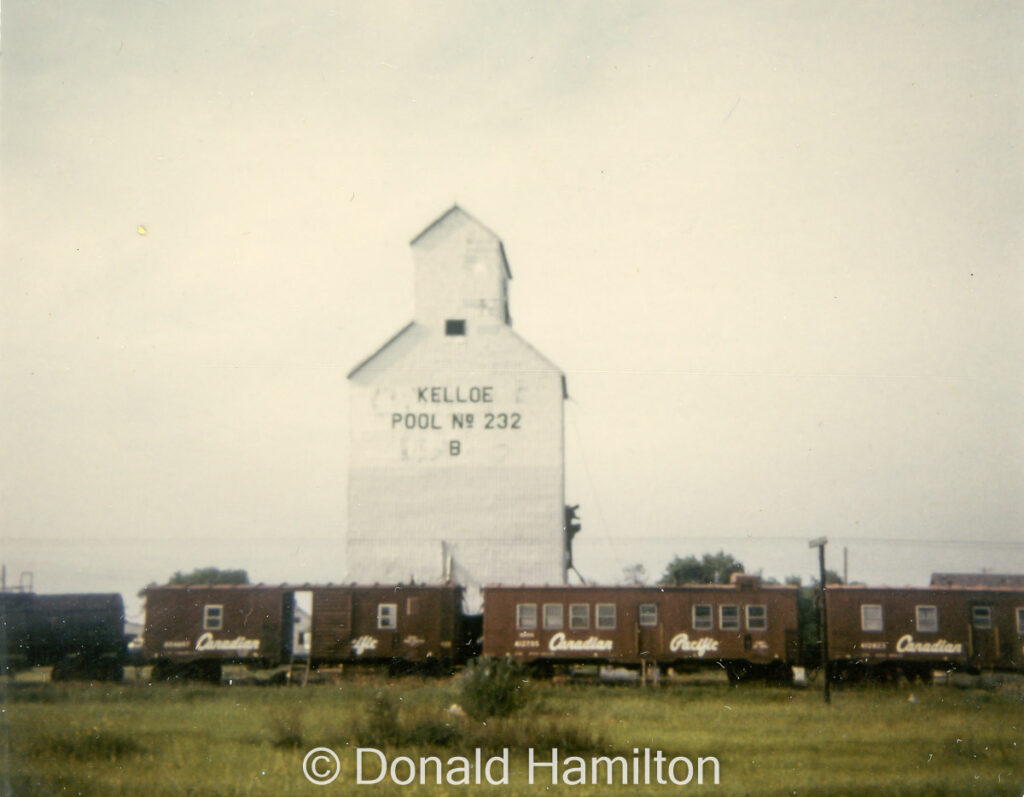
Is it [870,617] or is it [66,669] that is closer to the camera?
[66,669]

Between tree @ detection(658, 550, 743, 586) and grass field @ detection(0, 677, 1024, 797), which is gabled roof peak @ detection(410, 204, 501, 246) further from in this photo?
tree @ detection(658, 550, 743, 586)

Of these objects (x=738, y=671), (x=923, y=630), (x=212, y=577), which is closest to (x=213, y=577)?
(x=212, y=577)

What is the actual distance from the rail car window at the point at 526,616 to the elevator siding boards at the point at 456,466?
4.41 meters

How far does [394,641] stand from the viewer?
87.9ft

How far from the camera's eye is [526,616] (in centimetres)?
2652

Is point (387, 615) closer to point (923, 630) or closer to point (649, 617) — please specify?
point (649, 617)

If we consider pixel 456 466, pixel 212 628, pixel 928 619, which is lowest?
pixel 212 628

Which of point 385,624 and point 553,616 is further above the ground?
point 553,616

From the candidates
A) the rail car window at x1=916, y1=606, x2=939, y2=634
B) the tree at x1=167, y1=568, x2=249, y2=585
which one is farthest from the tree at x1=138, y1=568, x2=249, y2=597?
the rail car window at x1=916, y1=606, x2=939, y2=634

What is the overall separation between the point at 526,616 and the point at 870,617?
9.47 m

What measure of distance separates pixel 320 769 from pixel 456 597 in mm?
15212

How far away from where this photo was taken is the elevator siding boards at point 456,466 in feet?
98.4

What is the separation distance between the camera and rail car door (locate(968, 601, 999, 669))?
2583cm

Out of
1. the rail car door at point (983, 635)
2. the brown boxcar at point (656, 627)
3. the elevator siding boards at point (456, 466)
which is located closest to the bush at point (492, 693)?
the brown boxcar at point (656, 627)
